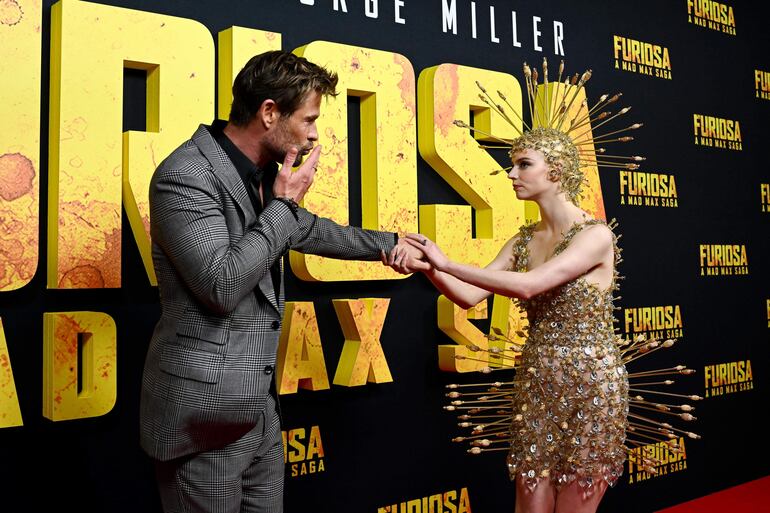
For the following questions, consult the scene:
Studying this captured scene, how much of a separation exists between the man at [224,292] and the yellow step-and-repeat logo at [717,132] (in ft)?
11.4

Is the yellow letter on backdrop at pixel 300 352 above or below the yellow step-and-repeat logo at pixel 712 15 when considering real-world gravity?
below

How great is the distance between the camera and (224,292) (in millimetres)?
1908

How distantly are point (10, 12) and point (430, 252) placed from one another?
5.08 ft

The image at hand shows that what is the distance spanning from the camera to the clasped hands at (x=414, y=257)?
2771 mm

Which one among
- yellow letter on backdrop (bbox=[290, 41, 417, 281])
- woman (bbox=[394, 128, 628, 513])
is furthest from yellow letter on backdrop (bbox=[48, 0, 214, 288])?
woman (bbox=[394, 128, 628, 513])

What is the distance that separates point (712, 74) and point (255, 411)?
417 centimetres

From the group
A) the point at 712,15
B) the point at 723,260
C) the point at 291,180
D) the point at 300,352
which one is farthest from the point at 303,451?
the point at 712,15

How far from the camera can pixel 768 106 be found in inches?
217

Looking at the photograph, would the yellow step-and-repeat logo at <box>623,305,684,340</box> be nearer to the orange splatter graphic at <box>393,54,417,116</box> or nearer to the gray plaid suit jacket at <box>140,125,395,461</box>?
the orange splatter graphic at <box>393,54,417,116</box>

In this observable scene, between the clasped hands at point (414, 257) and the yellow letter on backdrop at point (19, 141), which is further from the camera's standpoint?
the clasped hands at point (414, 257)

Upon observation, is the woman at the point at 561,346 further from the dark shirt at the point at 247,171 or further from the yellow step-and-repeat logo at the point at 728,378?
the yellow step-and-repeat logo at the point at 728,378

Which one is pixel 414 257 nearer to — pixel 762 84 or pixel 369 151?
→ pixel 369 151

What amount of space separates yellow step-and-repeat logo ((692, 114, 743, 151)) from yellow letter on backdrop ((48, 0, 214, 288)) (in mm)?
3269

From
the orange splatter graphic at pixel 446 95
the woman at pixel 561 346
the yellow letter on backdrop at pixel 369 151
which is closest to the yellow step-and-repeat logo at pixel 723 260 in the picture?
the orange splatter graphic at pixel 446 95
